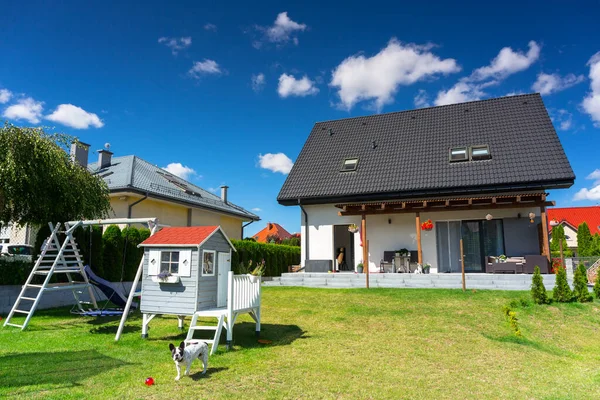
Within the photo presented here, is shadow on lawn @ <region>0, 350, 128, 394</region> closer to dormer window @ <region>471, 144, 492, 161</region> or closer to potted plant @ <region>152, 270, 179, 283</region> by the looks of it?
potted plant @ <region>152, 270, 179, 283</region>

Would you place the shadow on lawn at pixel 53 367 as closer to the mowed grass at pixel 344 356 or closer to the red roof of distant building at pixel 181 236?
the mowed grass at pixel 344 356

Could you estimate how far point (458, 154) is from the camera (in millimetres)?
16344

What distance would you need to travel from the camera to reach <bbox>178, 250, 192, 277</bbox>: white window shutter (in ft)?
22.6

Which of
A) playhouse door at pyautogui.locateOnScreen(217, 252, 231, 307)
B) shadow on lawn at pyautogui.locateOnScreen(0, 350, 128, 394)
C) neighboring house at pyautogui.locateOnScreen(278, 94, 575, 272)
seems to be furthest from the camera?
neighboring house at pyautogui.locateOnScreen(278, 94, 575, 272)

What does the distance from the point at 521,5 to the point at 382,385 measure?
13.2 meters

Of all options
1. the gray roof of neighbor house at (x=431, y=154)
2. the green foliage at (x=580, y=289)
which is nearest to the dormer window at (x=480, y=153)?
the gray roof of neighbor house at (x=431, y=154)

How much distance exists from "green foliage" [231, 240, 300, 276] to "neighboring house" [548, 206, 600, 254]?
1248 inches

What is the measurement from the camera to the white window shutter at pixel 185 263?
688 centimetres

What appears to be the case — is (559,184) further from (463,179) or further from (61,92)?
(61,92)

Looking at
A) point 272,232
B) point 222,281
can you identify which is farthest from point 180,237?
point 272,232

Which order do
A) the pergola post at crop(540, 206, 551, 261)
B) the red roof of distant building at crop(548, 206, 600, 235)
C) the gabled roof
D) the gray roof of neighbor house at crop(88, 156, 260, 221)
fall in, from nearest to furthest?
the gabled roof
the pergola post at crop(540, 206, 551, 261)
the gray roof of neighbor house at crop(88, 156, 260, 221)
the red roof of distant building at crop(548, 206, 600, 235)

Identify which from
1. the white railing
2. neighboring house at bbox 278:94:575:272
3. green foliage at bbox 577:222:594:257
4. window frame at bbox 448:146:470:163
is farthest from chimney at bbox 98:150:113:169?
green foliage at bbox 577:222:594:257

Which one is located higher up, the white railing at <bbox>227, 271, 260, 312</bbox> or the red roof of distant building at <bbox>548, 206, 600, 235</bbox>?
the red roof of distant building at <bbox>548, 206, 600, 235</bbox>

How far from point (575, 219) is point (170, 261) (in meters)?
46.5
